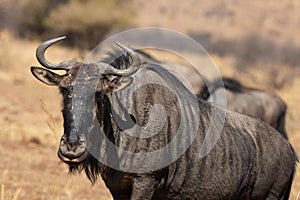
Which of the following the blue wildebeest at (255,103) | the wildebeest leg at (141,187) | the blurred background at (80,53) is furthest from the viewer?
the blue wildebeest at (255,103)

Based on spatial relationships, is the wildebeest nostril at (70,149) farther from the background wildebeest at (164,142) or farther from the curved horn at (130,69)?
the curved horn at (130,69)

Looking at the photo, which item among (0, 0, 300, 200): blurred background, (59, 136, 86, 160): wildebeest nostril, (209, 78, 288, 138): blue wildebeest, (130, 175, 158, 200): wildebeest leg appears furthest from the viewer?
(209, 78, 288, 138): blue wildebeest

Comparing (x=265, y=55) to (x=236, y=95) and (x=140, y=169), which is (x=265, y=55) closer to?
(x=236, y=95)

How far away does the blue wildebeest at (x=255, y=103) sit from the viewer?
43.6ft

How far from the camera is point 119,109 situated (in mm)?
5156

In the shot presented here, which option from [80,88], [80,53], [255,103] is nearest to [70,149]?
[80,88]

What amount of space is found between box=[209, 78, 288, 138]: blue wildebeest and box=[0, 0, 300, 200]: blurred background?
1819 mm

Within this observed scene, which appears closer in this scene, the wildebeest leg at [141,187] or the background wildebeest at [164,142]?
the background wildebeest at [164,142]

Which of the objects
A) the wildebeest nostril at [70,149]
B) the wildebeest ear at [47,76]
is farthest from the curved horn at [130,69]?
the wildebeest nostril at [70,149]

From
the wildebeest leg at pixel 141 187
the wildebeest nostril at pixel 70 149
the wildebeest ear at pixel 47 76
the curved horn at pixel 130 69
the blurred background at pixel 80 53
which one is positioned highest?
the curved horn at pixel 130 69

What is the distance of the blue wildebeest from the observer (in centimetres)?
1328

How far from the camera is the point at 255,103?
13609 millimetres

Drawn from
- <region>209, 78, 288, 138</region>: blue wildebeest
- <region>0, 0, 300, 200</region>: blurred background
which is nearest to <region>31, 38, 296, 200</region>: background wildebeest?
<region>0, 0, 300, 200</region>: blurred background

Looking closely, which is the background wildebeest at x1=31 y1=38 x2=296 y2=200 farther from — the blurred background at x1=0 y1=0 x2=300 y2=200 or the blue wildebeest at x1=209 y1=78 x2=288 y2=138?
the blue wildebeest at x1=209 y1=78 x2=288 y2=138
